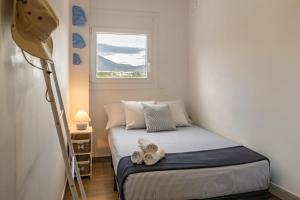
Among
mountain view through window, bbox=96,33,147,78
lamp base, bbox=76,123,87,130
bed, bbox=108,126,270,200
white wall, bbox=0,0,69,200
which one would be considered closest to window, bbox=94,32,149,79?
mountain view through window, bbox=96,33,147,78

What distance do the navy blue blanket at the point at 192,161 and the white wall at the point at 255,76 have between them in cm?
33

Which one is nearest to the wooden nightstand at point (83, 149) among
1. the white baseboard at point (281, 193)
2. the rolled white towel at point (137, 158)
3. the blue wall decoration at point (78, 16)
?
the rolled white towel at point (137, 158)

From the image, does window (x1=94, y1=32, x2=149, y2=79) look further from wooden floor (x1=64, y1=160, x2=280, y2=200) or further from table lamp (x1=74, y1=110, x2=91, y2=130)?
wooden floor (x1=64, y1=160, x2=280, y2=200)

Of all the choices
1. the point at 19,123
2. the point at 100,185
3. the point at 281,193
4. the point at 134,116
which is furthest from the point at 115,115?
the point at 19,123

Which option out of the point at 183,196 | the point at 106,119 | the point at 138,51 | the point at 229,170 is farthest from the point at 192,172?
the point at 138,51

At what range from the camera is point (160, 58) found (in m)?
4.18

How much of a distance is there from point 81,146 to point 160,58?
1.90m

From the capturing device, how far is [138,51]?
4.12m

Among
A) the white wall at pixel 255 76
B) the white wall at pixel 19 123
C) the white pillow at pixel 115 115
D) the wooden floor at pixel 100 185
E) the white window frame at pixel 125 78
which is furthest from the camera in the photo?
the white window frame at pixel 125 78

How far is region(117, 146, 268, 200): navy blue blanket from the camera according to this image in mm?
2123

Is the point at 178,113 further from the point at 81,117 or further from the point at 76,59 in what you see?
the point at 76,59

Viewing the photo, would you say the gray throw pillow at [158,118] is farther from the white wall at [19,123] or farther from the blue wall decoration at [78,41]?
the white wall at [19,123]

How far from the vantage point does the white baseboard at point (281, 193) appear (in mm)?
2392

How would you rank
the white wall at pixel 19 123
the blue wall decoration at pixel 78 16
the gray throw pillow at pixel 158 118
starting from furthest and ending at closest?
1. the blue wall decoration at pixel 78 16
2. the gray throw pillow at pixel 158 118
3. the white wall at pixel 19 123
